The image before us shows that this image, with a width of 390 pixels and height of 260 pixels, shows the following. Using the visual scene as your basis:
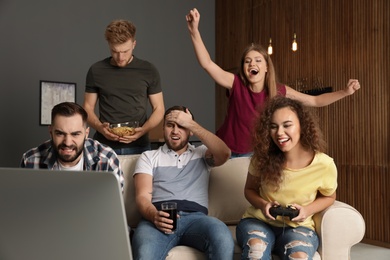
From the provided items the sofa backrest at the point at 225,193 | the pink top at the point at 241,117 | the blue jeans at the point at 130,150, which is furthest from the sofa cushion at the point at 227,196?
the blue jeans at the point at 130,150

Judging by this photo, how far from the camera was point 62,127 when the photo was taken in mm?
2262

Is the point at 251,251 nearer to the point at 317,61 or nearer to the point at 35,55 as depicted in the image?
the point at 317,61

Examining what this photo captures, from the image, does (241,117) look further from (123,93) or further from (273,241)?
(273,241)

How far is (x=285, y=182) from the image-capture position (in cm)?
238

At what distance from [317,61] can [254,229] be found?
13.2ft

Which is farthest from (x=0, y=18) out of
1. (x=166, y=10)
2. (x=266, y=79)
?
(x=266, y=79)

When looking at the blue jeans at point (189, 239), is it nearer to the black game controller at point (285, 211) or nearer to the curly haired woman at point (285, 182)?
the curly haired woman at point (285, 182)

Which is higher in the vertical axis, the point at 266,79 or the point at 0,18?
the point at 0,18

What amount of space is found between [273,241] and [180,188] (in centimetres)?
59

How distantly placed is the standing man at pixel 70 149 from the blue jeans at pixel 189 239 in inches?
11.4

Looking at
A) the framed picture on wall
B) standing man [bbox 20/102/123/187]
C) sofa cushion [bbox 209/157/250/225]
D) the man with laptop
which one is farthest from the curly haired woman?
the framed picture on wall

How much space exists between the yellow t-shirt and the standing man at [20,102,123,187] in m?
0.75

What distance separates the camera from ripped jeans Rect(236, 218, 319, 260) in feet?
7.07

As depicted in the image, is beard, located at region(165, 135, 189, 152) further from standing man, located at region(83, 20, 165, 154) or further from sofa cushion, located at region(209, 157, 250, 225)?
standing man, located at region(83, 20, 165, 154)
